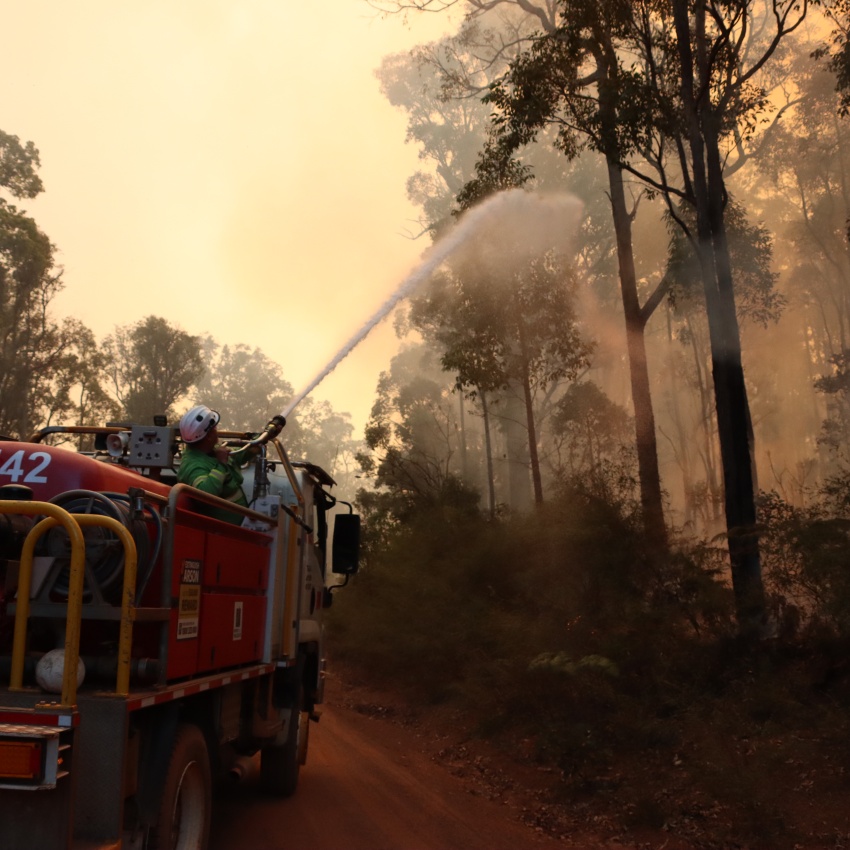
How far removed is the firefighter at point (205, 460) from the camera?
226 inches

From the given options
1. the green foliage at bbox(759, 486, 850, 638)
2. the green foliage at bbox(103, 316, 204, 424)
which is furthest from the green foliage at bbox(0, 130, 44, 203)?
the green foliage at bbox(759, 486, 850, 638)

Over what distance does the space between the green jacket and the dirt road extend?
7.15ft

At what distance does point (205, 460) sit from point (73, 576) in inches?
90.4

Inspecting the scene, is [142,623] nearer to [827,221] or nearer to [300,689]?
[300,689]

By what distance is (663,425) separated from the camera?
59.8 metres

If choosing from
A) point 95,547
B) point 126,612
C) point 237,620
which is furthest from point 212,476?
point 126,612

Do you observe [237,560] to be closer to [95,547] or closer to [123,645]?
[95,547]

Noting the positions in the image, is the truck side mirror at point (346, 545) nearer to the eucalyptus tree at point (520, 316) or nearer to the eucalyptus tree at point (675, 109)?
the eucalyptus tree at point (675, 109)

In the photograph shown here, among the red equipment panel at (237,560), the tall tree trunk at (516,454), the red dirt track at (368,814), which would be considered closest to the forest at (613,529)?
the red dirt track at (368,814)

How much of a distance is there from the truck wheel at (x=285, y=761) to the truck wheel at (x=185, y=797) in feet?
7.46

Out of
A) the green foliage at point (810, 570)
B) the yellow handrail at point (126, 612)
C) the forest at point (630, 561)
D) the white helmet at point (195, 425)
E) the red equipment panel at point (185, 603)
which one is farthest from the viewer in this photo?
the green foliage at point (810, 570)

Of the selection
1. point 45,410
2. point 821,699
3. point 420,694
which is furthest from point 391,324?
point 821,699

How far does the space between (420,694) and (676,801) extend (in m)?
6.90

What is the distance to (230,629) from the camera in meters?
5.19
